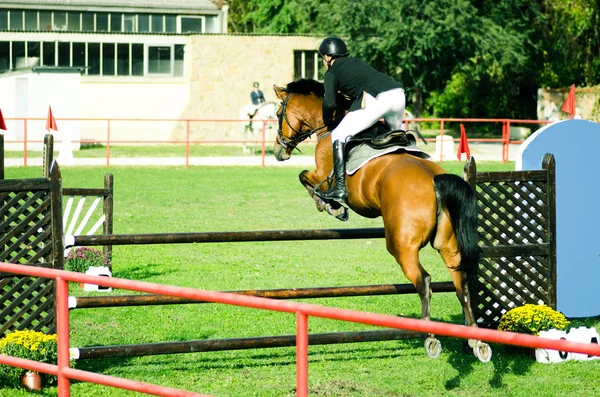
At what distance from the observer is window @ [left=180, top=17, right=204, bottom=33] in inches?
1766

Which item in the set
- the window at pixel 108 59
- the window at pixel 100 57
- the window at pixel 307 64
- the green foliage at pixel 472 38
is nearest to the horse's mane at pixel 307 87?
the green foliage at pixel 472 38

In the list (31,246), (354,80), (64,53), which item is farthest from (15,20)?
(31,246)

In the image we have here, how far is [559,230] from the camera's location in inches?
336

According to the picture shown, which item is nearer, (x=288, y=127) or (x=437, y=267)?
(x=288, y=127)

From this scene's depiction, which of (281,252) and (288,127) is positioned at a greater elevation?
(288,127)

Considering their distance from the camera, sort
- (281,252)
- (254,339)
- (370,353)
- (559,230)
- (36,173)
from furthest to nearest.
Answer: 1. (36,173)
2. (281,252)
3. (559,230)
4. (370,353)
5. (254,339)

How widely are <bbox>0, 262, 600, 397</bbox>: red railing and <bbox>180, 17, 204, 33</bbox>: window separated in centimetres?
4076

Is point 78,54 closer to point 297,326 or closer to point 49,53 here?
point 49,53

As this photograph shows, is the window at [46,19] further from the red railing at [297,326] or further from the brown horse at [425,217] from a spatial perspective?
the red railing at [297,326]

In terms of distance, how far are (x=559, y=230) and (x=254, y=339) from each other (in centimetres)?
325

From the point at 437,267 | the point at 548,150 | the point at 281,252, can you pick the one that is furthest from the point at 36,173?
the point at 548,150

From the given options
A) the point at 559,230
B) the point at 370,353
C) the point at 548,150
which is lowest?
the point at 370,353

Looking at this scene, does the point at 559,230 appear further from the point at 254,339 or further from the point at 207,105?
the point at 207,105

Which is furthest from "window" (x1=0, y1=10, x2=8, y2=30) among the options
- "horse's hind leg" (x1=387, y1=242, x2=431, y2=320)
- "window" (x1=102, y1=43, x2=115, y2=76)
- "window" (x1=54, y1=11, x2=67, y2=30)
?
"horse's hind leg" (x1=387, y1=242, x2=431, y2=320)
